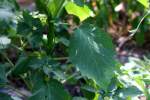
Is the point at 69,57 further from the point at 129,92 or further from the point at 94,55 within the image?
the point at 129,92

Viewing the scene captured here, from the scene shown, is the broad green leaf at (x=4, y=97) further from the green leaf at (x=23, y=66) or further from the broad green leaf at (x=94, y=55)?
the broad green leaf at (x=94, y=55)

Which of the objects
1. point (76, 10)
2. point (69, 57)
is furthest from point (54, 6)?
point (69, 57)

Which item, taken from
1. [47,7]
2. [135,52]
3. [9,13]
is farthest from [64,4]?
[135,52]

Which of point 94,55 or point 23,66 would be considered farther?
point 23,66

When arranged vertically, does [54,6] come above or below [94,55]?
above

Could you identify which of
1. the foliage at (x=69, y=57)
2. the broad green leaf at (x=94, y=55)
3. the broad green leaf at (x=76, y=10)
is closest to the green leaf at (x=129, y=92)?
the foliage at (x=69, y=57)

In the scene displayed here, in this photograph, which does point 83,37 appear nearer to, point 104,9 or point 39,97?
point 39,97
